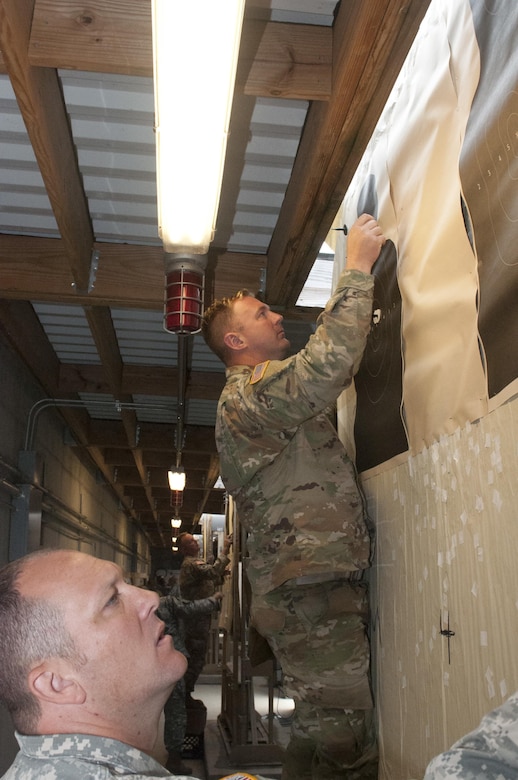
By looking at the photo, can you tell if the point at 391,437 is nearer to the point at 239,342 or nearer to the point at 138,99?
the point at 239,342

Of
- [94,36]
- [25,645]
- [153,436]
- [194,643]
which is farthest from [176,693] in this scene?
[94,36]

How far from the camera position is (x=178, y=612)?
597 cm

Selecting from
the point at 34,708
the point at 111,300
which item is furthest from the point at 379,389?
the point at 111,300

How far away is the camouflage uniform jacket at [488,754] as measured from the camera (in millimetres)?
752

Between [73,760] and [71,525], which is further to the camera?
[71,525]

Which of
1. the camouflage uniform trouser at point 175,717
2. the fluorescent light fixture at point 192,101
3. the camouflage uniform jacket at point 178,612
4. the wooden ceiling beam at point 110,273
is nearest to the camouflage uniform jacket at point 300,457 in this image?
the fluorescent light fixture at point 192,101

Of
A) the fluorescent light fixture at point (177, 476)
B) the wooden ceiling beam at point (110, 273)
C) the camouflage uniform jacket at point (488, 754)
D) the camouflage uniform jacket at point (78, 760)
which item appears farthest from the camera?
the fluorescent light fixture at point (177, 476)

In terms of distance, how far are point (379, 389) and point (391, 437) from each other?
0.24 metres

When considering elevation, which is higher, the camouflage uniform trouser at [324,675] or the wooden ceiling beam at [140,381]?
the wooden ceiling beam at [140,381]

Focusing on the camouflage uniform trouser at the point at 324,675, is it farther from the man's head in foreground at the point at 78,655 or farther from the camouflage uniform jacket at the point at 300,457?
the man's head in foreground at the point at 78,655

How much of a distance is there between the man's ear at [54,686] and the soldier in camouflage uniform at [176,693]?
4307mm

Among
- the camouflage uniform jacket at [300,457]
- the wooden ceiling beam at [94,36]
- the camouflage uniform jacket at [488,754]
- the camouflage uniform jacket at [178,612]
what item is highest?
the wooden ceiling beam at [94,36]

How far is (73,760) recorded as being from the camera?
1154mm

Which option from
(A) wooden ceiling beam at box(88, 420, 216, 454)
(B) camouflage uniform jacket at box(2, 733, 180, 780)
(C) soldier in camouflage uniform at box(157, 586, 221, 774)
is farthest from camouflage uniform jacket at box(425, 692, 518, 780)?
(A) wooden ceiling beam at box(88, 420, 216, 454)
